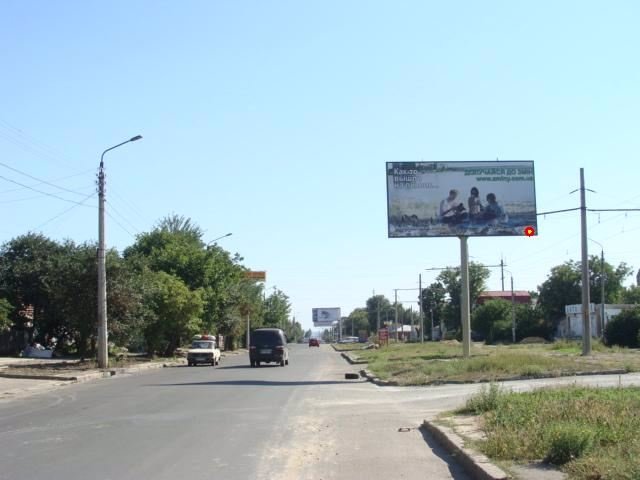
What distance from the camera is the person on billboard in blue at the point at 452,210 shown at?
3559cm

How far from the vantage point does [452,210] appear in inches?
1404

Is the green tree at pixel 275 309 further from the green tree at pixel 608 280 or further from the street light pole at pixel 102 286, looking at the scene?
the street light pole at pixel 102 286

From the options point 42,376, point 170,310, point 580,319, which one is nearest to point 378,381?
point 42,376

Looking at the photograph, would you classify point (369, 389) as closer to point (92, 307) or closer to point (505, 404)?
point (505, 404)

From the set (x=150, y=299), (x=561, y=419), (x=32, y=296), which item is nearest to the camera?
(x=561, y=419)

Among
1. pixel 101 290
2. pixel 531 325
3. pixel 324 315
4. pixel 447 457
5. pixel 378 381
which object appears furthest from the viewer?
pixel 324 315

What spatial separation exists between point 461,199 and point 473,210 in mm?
799

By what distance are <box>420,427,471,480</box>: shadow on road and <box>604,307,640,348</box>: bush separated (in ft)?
168

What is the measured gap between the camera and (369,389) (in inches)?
953

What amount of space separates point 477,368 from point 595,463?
763 inches

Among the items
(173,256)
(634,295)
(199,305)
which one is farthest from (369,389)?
(634,295)

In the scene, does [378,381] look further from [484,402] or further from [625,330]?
[625,330]

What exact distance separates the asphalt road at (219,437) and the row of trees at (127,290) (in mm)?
15244

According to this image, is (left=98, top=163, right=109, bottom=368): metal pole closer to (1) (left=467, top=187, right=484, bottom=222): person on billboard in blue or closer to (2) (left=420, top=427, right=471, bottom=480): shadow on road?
(1) (left=467, top=187, right=484, bottom=222): person on billboard in blue
